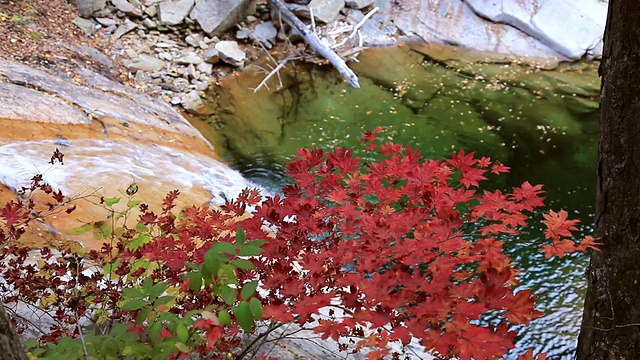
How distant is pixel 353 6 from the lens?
11.7 m

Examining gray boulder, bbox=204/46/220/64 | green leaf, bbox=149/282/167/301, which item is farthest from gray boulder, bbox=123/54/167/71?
green leaf, bbox=149/282/167/301

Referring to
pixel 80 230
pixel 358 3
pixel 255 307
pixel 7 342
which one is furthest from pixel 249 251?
pixel 358 3

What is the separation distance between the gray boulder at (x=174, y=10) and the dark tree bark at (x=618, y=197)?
30.5 ft

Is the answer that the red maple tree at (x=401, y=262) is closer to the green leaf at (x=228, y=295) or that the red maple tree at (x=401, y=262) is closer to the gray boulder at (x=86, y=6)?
the green leaf at (x=228, y=295)

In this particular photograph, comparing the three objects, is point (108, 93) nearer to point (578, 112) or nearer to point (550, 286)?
point (550, 286)

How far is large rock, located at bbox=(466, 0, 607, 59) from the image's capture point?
11.2 metres

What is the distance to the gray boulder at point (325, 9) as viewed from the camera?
36.1 ft

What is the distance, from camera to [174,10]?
33.4 ft

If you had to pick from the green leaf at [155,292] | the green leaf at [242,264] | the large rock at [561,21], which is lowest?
the green leaf at [155,292]

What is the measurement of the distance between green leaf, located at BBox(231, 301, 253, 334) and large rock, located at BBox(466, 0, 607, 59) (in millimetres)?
11443

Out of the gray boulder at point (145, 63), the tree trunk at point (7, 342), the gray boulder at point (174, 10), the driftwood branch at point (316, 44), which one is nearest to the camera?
the tree trunk at point (7, 342)

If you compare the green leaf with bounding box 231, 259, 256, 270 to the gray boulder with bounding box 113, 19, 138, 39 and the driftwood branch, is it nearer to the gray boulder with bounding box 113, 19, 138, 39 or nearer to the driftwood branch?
the driftwood branch

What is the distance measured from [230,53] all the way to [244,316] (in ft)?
29.9

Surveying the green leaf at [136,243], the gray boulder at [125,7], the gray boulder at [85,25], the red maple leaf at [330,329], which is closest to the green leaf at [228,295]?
the red maple leaf at [330,329]
